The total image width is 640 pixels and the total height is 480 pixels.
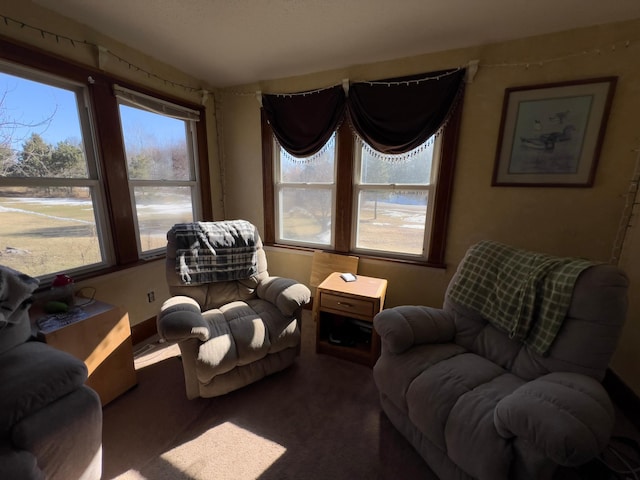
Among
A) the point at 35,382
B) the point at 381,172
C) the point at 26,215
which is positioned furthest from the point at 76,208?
the point at 381,172

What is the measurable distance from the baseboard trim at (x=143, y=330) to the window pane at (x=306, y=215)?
141 cm

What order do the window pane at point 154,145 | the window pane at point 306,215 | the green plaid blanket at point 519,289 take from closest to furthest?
the green plaid blanket at point 519,289 < the window pane at point 154,145 < the window pane at point 306,215

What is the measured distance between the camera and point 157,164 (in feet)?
7.43

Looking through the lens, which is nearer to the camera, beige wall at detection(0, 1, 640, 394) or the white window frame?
beige wall at detection(0, 1, 640, 394)

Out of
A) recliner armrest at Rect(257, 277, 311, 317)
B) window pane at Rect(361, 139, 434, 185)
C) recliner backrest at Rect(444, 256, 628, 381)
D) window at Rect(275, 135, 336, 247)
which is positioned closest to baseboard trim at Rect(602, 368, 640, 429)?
recliner backrest at Rect(444, 256, 628, 381)

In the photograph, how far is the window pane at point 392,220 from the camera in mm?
2216

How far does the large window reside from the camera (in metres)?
1.52

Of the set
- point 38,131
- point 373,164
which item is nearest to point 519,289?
point 373,164

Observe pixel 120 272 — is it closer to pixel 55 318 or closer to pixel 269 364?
pixel 55 318

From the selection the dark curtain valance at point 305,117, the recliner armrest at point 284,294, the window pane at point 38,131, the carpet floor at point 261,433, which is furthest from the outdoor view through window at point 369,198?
the window pane at point 38,131

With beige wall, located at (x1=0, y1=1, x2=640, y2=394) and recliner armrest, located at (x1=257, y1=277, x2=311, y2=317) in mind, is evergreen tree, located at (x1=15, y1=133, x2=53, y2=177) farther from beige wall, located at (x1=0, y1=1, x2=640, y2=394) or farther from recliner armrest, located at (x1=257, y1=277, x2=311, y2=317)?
recliner armrest, located at (x1=257, y1=277, x2=311, y2=317)

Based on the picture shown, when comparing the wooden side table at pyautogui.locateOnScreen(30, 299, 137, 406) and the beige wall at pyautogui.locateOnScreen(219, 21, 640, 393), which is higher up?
the beige wall at pyautogui.locateOnScreen(219, 21, 640, 393)

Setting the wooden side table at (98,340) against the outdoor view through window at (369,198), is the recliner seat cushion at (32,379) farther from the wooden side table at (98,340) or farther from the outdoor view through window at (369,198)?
the outdoor view through window at (369,198)

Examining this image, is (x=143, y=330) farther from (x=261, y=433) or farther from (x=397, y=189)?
(x=397, y=189)
